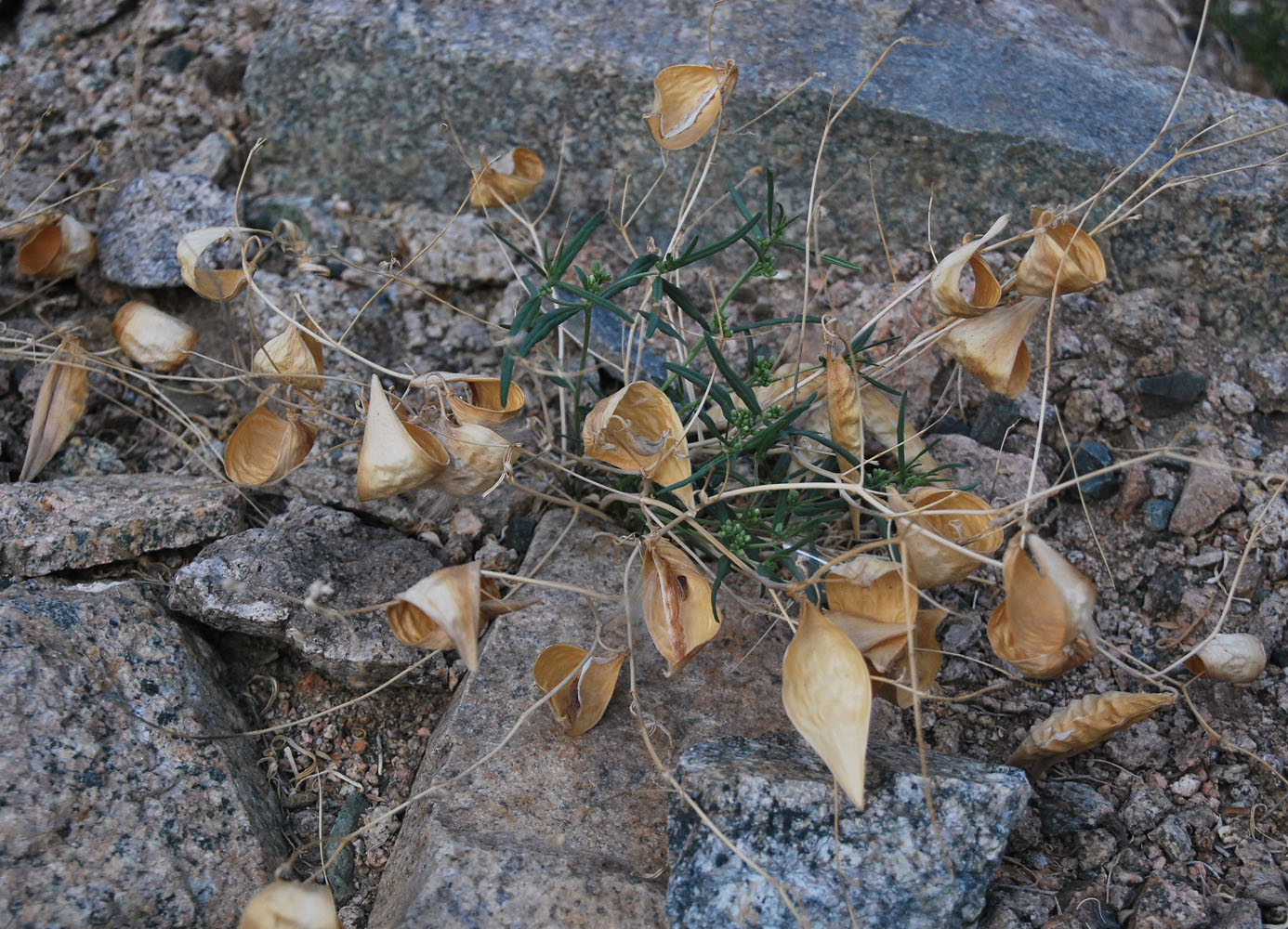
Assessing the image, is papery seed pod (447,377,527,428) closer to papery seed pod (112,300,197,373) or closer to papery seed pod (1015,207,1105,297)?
papery seed pod (112,300,197,373)

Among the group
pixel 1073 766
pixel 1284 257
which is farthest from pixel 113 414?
pixel 1284 257

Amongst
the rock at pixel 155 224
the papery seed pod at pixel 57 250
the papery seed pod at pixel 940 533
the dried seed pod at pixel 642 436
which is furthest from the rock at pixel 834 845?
the papery seed pod at pixel 57 250

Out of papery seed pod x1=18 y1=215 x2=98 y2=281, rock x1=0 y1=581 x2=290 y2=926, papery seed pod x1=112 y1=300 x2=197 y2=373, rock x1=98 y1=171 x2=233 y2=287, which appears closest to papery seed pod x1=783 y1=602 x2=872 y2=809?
rock x1=0 y1=581 x2=290 y2=926

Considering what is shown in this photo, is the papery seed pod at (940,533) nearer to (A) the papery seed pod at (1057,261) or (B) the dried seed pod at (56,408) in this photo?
(A) the papery seed pod at (1057,261)

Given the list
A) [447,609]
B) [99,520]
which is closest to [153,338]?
[99,520]

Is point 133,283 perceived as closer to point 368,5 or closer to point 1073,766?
point 368,5

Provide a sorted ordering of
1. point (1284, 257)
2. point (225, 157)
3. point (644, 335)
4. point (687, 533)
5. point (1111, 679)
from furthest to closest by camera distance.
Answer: point (225, 157), point (1284, 257), point (644, 335), point (1111, 679), point (687, 533)
